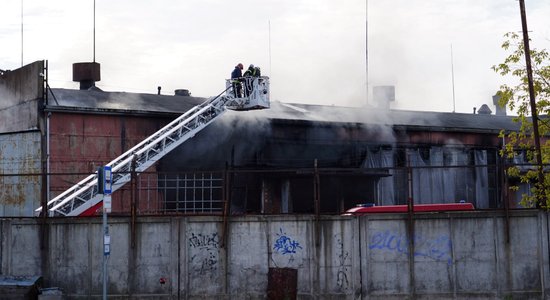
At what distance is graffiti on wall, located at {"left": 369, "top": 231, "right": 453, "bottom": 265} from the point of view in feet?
68.3

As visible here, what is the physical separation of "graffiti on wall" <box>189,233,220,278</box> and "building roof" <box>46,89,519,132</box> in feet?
33.0

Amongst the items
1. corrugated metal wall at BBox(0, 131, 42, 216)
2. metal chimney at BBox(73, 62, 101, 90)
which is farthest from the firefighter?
metal chimney at BBox(73, 62, 101, 90)

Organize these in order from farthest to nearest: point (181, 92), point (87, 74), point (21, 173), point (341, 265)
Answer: point (181, 92) → point (87, 74) → point (21, 173) → point (341, 265)

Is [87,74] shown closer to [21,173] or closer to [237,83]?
[21,173]

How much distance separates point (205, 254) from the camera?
20.9 m

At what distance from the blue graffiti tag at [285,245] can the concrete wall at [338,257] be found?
0.03 m

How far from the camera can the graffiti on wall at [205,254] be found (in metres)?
20.8

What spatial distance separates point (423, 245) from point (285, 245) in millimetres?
3772

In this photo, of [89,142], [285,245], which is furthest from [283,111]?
[285,245]

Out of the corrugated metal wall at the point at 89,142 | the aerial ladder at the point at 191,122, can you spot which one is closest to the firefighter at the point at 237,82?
the aerial ladder at the point at 191,122

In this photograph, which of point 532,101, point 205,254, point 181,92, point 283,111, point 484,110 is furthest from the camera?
point 484,110

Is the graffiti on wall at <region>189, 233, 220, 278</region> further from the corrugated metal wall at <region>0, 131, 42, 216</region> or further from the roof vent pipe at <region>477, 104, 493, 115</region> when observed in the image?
the roof vent pipe at <region>477, 104, 493, 115</region>

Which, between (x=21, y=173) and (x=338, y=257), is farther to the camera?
(x=21, y=173)

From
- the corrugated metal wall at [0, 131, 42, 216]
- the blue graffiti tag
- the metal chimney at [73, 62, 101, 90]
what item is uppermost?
the metal chimney at [73, 62, 101, 90]
